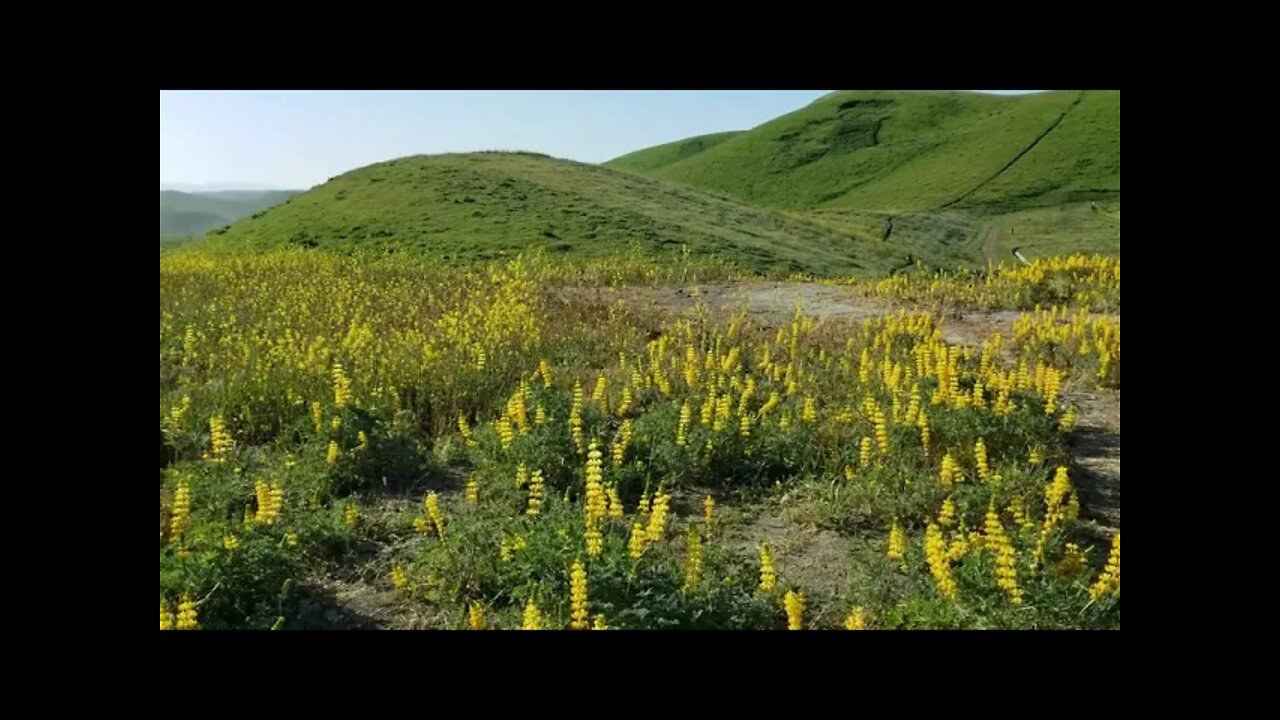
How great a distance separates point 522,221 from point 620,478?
2292 centimetres

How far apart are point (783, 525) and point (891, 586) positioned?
1.09 metres

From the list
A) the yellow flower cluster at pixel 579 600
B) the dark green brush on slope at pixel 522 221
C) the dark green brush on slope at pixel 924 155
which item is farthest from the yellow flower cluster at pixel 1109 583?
the dark green brush on slope at pixel 924 155

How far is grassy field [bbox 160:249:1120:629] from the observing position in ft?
14.2

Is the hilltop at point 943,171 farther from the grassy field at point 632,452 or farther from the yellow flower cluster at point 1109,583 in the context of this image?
the yellow flower cluster at point 1109,583

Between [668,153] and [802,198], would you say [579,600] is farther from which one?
[668,153]

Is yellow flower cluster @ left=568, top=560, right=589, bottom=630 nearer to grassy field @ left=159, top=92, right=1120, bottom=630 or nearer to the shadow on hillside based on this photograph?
grassy field @ left=159, top=92, right=1120, bottom=630

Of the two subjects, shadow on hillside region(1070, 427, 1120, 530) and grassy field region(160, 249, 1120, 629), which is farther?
shadow on hillside region(1070, 427, 1120, 530)

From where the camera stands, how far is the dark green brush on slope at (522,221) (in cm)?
2505

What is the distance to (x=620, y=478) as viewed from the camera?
5.96m

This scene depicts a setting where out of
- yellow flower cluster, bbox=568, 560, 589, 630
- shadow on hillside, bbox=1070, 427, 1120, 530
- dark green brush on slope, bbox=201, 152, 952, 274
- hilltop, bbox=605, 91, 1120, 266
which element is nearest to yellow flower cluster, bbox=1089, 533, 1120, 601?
shadow on hillside, bbox=1070, 427, 1120, 530

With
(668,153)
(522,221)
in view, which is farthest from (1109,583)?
(668,153)

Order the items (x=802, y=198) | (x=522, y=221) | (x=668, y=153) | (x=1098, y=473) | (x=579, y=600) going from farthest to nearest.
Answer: (x=668, y=153), (x=802, y=198), (x=522, y=221), (x=1098, y=473), (x=579, y=600)

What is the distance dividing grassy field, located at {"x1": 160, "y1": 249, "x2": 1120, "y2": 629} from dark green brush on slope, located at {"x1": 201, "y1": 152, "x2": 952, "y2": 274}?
43.2 feet
